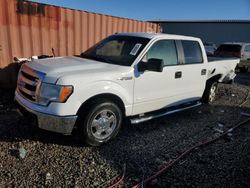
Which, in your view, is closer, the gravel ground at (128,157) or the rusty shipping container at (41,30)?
the gravel ground at (128,157)

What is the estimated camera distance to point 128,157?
387 cm

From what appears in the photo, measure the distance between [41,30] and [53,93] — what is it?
419 centimetres

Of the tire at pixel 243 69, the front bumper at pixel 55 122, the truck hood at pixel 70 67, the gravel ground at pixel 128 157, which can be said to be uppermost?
the truck hood at pixel 70 67

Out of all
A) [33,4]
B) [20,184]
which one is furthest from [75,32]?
[20,184]

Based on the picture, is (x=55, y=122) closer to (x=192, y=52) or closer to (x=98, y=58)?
(x=98, y=58)

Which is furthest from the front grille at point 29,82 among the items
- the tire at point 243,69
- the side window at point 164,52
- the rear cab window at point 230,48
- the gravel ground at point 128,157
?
the rear cab window at point 230,48

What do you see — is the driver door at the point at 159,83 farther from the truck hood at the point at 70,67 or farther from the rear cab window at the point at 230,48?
the rear cab window at the point at 230,48

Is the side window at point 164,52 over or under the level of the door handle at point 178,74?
over

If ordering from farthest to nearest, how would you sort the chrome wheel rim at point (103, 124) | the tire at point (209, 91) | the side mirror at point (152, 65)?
1. the tire at point (209, 91)
2. the side mirror at point (152, 65)
3. the chrome wheel rim at point (103, 124)

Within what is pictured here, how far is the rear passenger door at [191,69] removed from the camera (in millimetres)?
5254

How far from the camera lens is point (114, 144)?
14.1 ft

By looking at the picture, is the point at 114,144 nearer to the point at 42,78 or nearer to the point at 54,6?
the point at 42,78

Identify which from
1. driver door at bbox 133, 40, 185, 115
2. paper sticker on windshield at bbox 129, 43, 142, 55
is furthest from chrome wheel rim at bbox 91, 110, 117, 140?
paper sticker on windshield at bbox 129, 43, 142, 55

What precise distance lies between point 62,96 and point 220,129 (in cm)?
337
